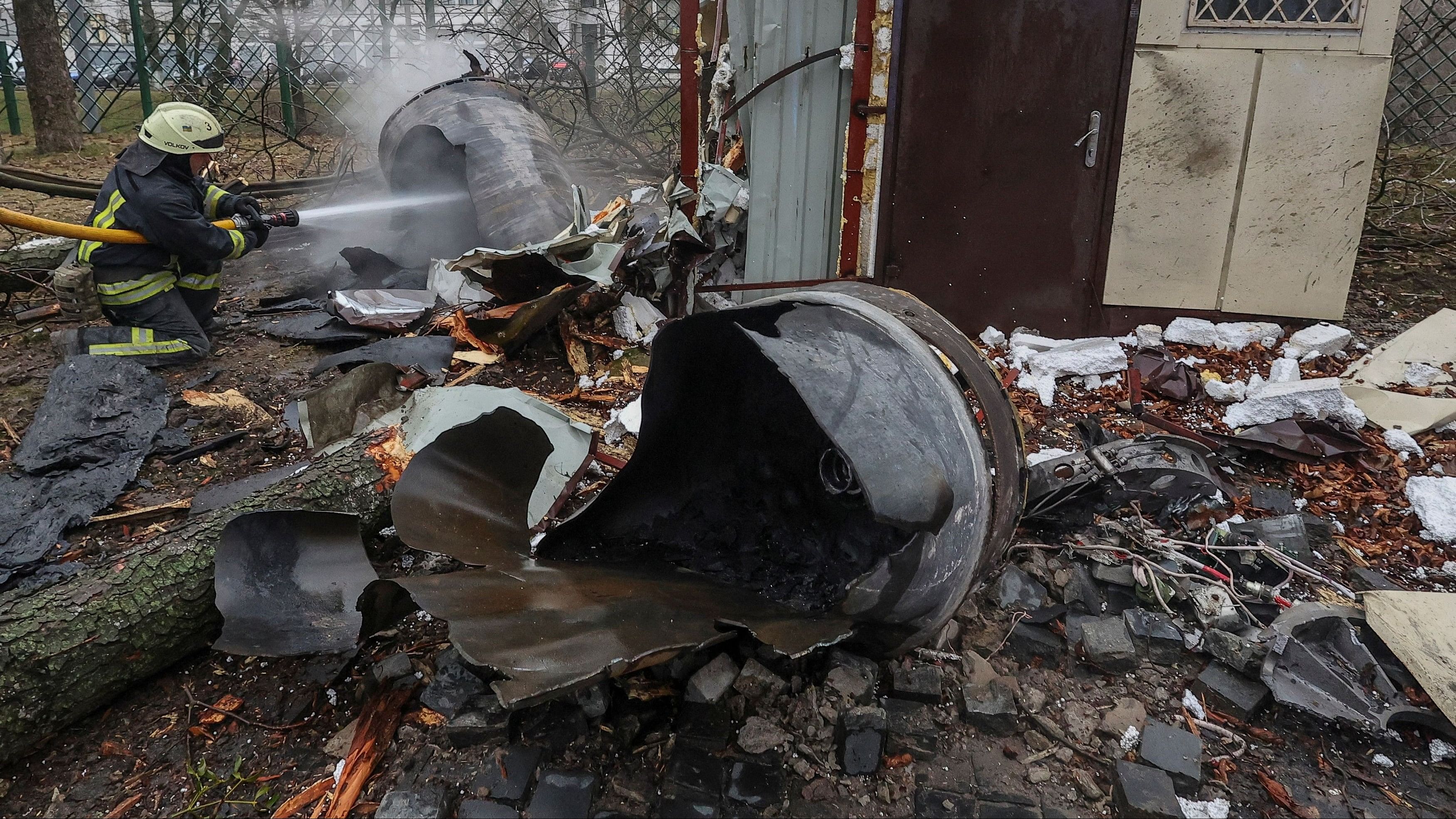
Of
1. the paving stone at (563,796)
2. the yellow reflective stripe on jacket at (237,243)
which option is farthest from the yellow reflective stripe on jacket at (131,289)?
the paving stone at (563,796)

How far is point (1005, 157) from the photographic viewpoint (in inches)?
203

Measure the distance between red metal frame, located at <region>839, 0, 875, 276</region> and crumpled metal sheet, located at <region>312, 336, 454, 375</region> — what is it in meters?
2.47

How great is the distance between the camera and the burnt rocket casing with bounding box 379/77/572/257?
255 inches

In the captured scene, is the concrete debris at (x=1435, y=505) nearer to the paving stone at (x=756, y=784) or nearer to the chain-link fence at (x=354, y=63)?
the paving stone at (x=756, y=784)

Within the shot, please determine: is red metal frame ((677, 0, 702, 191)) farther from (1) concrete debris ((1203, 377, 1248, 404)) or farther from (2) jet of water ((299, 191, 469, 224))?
(1) concrete debris ((1203, 377, 1248, 404))

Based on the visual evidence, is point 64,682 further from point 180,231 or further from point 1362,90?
point 1362,90

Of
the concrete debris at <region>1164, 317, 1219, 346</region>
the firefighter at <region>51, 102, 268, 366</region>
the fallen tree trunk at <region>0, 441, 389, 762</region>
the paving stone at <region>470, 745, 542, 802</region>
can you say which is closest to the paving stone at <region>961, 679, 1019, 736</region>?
the paving stone at <region>470, 745, 542, 802</region>

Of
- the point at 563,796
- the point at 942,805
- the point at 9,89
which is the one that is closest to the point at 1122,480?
the point at 942,805

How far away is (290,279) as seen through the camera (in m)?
7.28

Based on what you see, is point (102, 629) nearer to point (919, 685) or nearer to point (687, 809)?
point (687, 809)

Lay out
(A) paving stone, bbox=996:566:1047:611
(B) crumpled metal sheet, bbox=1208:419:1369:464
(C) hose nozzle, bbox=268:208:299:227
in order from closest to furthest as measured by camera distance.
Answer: (A) paving stone, bbox=996:566:1047:611, (B) crumpled metal sheet, bbox=1208:419:1369:464, (C) hose nozzle, bbox=268:208:299:227

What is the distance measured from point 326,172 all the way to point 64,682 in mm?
8681

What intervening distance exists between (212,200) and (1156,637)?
6087 millimetres

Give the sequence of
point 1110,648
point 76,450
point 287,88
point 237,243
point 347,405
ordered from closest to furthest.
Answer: point 1110,648
point 76,450
point 347,405
point 237,243
point 287,88
